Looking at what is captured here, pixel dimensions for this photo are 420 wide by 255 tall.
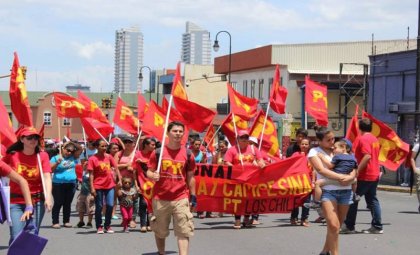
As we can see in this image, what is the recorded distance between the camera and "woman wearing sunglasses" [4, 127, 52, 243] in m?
8.55

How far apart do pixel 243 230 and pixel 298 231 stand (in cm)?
91

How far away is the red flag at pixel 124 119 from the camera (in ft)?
85.3

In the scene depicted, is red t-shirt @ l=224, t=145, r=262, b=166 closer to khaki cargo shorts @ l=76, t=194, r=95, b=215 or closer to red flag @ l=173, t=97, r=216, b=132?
red flag @ l=173, t=97, r=216, b=132

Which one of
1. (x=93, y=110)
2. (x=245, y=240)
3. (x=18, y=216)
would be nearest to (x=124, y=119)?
(x=93, y=110)

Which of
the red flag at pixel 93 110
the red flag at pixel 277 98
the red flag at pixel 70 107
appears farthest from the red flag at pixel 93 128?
the red flag at pixel 277 98

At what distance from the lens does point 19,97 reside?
421 inches

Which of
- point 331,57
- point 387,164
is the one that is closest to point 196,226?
point 387,164

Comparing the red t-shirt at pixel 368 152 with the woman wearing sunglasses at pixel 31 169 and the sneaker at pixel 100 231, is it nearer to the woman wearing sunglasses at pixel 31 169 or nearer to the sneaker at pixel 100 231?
the sneaker at pixel 100 231

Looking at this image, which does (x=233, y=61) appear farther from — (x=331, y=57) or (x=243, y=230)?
(x=243, y=230)

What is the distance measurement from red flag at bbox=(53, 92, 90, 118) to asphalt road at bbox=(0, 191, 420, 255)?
7181 mm

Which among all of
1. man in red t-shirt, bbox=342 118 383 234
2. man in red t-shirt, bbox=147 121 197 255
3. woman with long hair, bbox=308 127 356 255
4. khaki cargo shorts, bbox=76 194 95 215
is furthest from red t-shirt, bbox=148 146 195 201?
khaki cargo shorts, bbox=76 194 95 215

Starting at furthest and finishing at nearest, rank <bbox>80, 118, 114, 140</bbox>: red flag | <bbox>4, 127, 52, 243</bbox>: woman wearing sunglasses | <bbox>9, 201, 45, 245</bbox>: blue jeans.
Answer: <bbox>80, 118, 114, 140</bbox>: red flag
<bbox>4, 127, 52, 243</bbox>: woman wearing sunglasses
<bbox>9, 201, 45, 245</bbox>: blue jeans

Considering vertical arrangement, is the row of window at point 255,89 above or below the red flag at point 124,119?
above

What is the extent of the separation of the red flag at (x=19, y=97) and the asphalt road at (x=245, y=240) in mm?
1998
